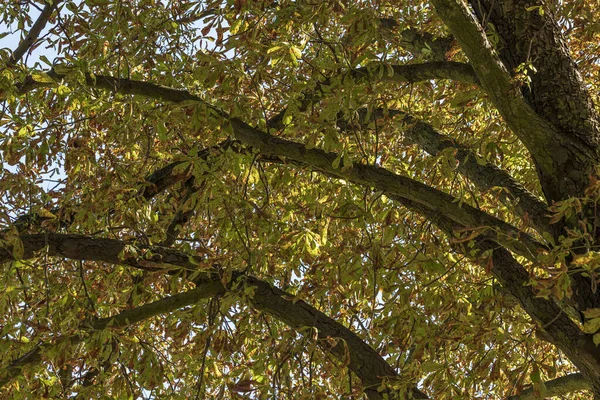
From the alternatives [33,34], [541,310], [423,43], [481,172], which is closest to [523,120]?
[541,310]

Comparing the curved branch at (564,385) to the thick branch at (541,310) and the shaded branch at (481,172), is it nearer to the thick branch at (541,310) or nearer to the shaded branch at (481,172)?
the thick branch at (541,310)

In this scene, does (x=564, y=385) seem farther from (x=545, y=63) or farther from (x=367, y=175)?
(x=545, y=63)

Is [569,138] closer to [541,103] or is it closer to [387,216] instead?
[541,103]

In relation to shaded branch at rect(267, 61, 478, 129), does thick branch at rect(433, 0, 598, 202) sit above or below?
below

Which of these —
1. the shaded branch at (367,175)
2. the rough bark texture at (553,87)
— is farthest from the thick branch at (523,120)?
the shaded branch at (367,175)

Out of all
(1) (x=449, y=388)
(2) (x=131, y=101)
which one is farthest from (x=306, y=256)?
(2) (x=131, y=101)

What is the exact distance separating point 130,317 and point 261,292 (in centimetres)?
105

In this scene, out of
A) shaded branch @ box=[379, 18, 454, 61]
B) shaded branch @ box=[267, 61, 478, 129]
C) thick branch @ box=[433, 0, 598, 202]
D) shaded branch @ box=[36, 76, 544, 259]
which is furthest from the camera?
shaded branch @ box=[379, 18, 454, 61]

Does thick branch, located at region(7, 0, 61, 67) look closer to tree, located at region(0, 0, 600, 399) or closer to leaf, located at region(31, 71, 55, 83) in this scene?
tree, located at region(0, 0, 600, 399)

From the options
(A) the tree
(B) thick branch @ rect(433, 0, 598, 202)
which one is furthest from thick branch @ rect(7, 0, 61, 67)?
(B) thick branch @ rect(433, 0, 598, 202)

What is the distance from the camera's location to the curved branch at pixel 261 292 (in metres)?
5.07

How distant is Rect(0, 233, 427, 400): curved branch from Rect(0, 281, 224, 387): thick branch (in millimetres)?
70

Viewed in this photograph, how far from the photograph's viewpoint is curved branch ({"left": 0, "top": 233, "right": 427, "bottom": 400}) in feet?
16.6

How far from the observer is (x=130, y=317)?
4934mm
